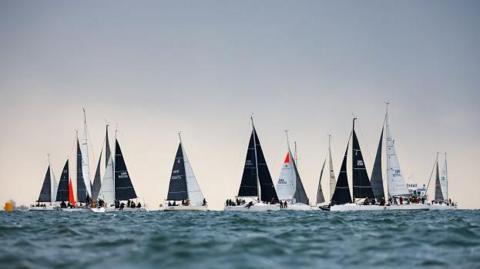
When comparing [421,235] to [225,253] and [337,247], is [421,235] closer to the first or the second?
[337,247]

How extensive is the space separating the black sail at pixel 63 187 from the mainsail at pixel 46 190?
5.76 metres

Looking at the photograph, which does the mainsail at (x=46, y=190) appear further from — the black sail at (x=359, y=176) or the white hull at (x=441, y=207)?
the white hull at (x=441, y=207)

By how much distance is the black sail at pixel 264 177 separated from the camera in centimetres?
9769

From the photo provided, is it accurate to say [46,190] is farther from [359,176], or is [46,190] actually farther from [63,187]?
[359,176]

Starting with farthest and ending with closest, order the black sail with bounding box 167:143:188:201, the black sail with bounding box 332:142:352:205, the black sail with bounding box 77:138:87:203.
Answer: the black sail with bounding box 77:138:87:203 → the black sail with bounding box 167:143:188:201 → the black sail with bounding box 332:142:352:205

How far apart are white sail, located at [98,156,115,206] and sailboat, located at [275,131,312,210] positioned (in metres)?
26.0

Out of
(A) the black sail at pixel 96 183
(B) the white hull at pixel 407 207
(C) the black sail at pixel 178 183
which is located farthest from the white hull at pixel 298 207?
(A) the black sail at pixel 96 183

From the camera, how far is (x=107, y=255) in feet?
75.7

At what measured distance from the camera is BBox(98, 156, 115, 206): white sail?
332ft

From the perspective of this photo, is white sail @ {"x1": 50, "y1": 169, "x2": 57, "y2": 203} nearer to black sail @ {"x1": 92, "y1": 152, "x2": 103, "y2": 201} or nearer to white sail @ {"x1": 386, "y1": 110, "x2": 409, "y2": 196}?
black sail @ {"x1": 92, "y1": 152, "x2": 103, "y2": 201}

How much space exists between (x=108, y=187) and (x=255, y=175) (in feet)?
77.5

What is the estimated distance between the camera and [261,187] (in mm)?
97750

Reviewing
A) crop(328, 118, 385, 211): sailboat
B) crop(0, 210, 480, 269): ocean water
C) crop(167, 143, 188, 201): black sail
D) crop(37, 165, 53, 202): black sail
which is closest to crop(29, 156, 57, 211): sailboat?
crop(37, 165, 53, 202): black sail

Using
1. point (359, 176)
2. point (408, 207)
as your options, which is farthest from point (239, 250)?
point (359, 176)
